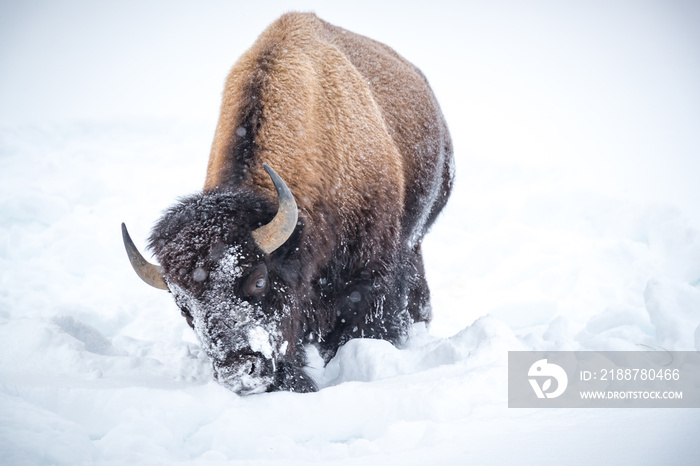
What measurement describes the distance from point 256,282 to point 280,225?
339mm

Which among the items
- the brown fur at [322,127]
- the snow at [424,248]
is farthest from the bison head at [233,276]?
the brown fur at [322,127]

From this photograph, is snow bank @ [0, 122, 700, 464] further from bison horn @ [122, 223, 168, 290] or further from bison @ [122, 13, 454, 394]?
bison horn @ [122, 223, 168, 290]

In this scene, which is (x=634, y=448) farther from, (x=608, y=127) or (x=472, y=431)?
(x=608, y=127)

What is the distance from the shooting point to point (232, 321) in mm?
2305

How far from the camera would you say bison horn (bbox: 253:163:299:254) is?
7.94 feet

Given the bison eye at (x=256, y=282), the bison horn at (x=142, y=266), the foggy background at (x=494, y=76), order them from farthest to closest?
the foggy background at (x=494, y=76)
the bison horn at (x=142, y=266)
the bison eye at (x=256, y=282)

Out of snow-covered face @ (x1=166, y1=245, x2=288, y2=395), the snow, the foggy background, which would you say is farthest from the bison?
the foggy background

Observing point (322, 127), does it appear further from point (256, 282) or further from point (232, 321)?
point (232, 321)

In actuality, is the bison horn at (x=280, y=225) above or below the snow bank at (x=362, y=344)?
above

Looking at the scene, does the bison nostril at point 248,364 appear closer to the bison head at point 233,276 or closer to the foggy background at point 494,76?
the bison head at point 233,276

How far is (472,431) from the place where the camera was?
188 centimetres

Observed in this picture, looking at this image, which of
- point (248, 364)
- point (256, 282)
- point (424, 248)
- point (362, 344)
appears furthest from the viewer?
point (424, 248)

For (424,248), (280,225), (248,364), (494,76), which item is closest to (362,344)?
(248,364)

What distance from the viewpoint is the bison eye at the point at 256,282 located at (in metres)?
2.39
